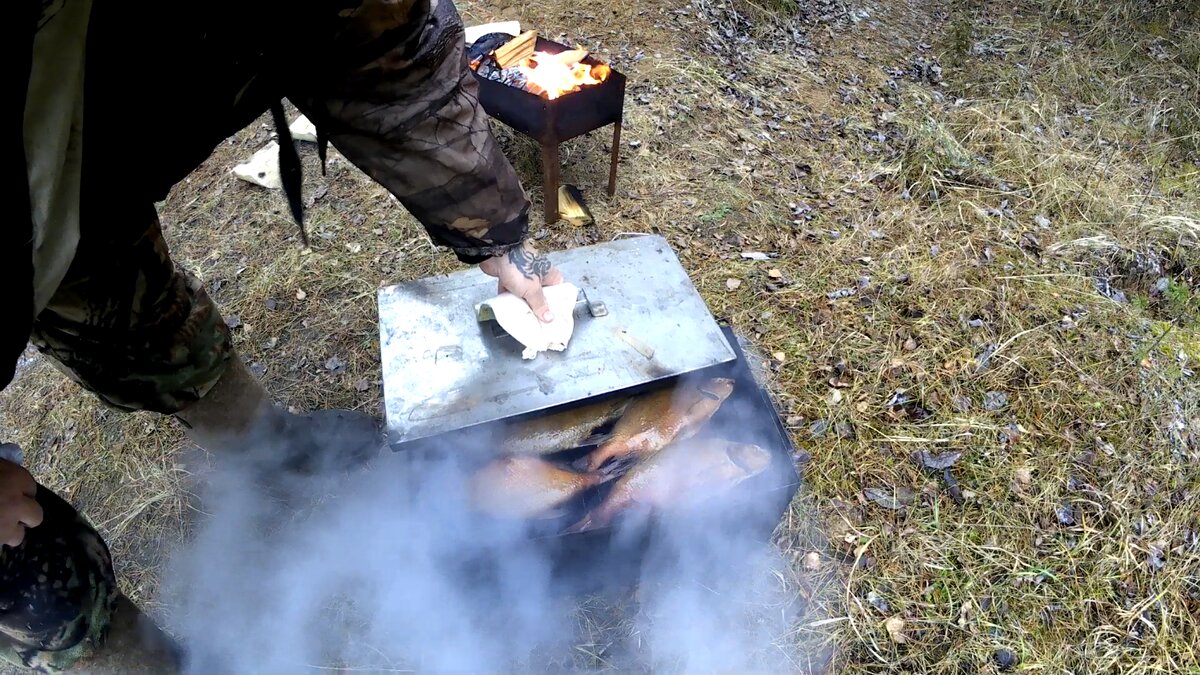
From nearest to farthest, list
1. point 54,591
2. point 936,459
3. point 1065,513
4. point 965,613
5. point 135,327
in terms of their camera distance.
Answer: point 54,591 < point 135,327 < point 965,613 < point 1065,513 < point 936,459

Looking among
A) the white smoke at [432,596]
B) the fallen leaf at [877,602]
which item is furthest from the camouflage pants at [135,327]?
the fallen leaf at [877,602]

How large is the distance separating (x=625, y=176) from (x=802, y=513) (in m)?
2.84

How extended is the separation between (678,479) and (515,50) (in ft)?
10.4

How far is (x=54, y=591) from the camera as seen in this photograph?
5.42 feet

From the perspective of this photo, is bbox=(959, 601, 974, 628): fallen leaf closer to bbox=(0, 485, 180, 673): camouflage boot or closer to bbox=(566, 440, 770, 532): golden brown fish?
bbox=(566, 440, 770, 532): golden brown fish

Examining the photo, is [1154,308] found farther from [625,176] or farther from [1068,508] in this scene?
[625,176]

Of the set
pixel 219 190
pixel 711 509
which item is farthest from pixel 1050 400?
pixel 219 190

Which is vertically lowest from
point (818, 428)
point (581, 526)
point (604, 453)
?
point (818, 428)

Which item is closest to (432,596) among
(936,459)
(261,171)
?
(936,459)

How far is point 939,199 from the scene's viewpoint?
467 cm

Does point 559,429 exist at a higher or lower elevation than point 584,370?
lower

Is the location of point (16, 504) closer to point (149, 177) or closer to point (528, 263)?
point (149, 177)

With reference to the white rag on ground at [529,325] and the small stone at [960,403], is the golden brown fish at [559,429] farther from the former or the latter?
the small stone at [960,403]

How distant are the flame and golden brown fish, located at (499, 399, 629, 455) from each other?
2.35 meters
